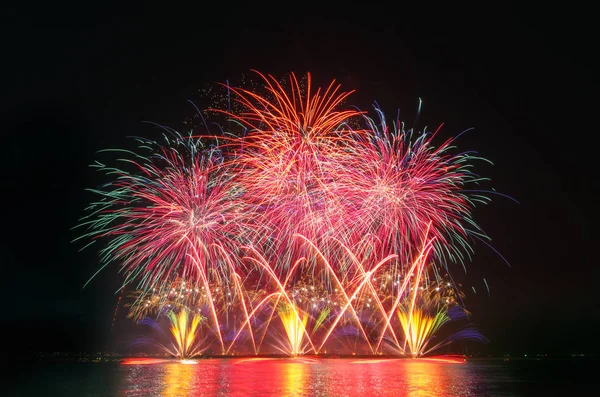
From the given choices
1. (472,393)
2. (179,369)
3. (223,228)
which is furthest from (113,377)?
(472,393)

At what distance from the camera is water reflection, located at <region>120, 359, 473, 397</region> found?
22398 millimetres

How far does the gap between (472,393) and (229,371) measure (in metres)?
14.2

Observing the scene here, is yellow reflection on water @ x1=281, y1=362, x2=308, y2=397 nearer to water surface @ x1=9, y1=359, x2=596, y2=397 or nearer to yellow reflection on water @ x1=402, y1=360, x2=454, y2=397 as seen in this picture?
water surface @ x1=9, y1=359, x2=596, y2=397

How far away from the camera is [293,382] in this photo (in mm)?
26141

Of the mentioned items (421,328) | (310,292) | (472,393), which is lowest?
(472,393)

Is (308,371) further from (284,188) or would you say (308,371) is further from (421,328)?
(421,328)

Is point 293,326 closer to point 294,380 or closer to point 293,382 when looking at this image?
point 294,380

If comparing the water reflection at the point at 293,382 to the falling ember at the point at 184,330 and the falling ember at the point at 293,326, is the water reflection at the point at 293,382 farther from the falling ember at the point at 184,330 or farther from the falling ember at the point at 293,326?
the falling ember at the point at 184,330

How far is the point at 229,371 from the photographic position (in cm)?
3272

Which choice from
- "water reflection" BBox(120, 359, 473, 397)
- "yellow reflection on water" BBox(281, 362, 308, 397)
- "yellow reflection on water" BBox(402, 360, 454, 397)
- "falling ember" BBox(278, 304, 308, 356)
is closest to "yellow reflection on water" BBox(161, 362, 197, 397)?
"water reflection" BBox(120, 359, 473, 397)

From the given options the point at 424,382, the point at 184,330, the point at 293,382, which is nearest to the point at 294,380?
the point at 293,382

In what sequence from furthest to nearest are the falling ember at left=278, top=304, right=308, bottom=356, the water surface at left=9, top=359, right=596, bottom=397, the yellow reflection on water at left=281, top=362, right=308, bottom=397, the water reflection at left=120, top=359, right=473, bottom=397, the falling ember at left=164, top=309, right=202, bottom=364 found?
1. the falling ember at left=164, top=309, right=202, bottom=364
2. the falling ember at left=278, top=304, right=308, bottom=356
3. the water surface at left=9, top=359, right=596, bottom=397
4. the water reflection at left=120, top=359, right=473, bottom=397
5. the yellow reflection on water at left=281, top=362, right=308, bottom=397

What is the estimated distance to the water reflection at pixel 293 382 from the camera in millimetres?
22398

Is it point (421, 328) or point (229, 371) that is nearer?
point (229, 371)
